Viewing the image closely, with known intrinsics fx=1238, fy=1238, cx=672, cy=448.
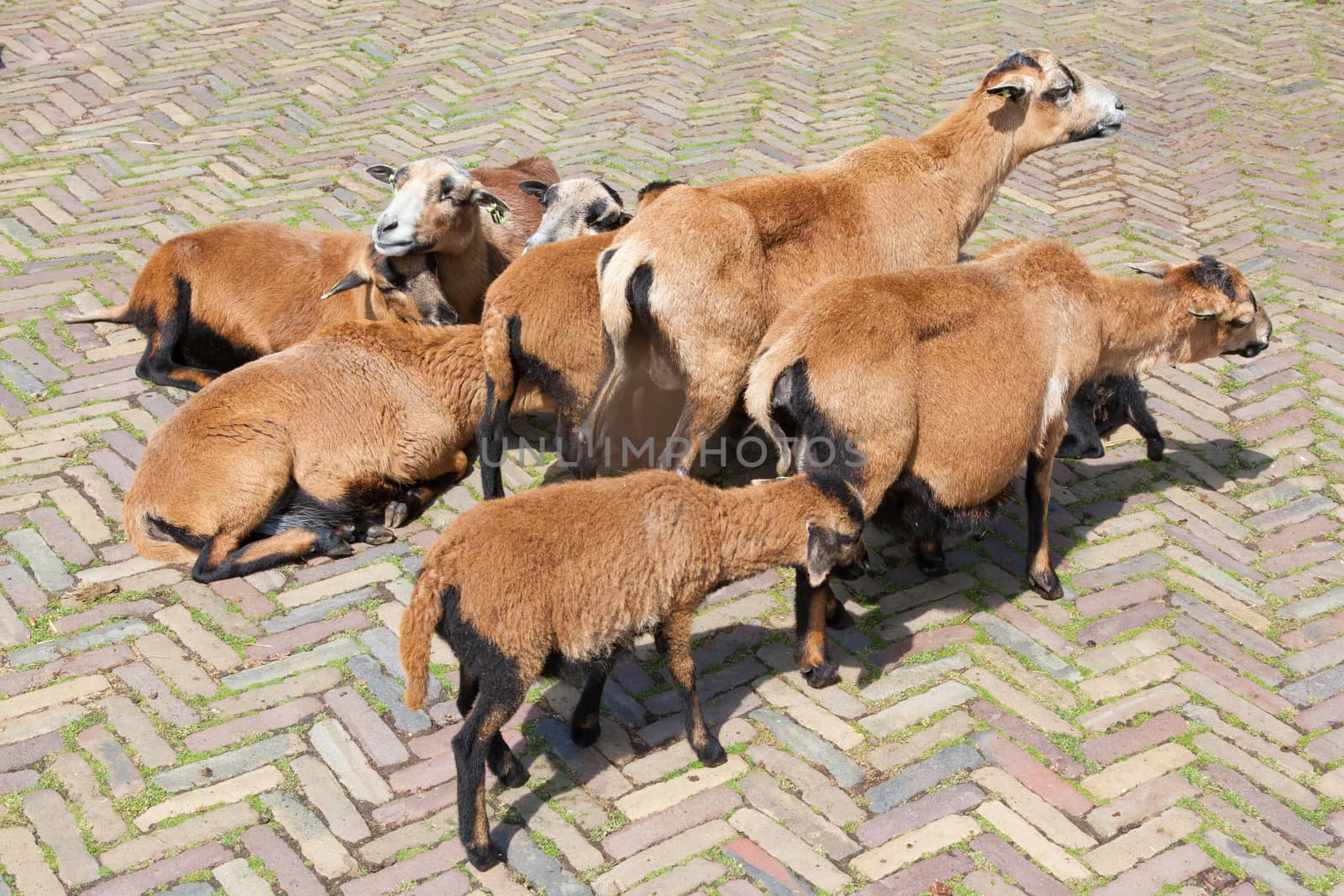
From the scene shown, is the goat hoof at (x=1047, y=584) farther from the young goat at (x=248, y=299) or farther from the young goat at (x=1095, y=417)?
the young goat at (x=248, y=299)

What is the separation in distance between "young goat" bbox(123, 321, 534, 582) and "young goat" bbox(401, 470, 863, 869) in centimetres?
194

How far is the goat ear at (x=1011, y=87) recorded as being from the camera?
7496mm

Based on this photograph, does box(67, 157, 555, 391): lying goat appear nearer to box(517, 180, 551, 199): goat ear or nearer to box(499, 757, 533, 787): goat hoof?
box(517, 180, 551, 199): goat ear

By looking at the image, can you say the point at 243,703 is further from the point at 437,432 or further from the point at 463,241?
the point at 463,241

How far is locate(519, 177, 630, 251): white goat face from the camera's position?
7785 millimetres

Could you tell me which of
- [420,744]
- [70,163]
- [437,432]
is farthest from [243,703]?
[70,163]

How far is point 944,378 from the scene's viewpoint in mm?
5883

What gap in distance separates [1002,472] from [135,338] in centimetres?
572

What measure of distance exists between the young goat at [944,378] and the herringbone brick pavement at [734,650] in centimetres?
60

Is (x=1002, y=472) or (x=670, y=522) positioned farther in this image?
(x=1002, y=472)

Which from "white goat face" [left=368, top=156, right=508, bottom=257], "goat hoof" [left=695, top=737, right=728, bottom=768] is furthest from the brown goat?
"goat hoof" [left=695, top=737, right=728, bottom=768]

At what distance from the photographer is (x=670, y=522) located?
5219 millimetres

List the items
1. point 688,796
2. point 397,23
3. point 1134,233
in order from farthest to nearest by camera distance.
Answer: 1. point 397,23
2. point 1134,233
3. point 688,796

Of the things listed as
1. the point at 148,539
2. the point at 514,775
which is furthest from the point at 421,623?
the point at 148,539
